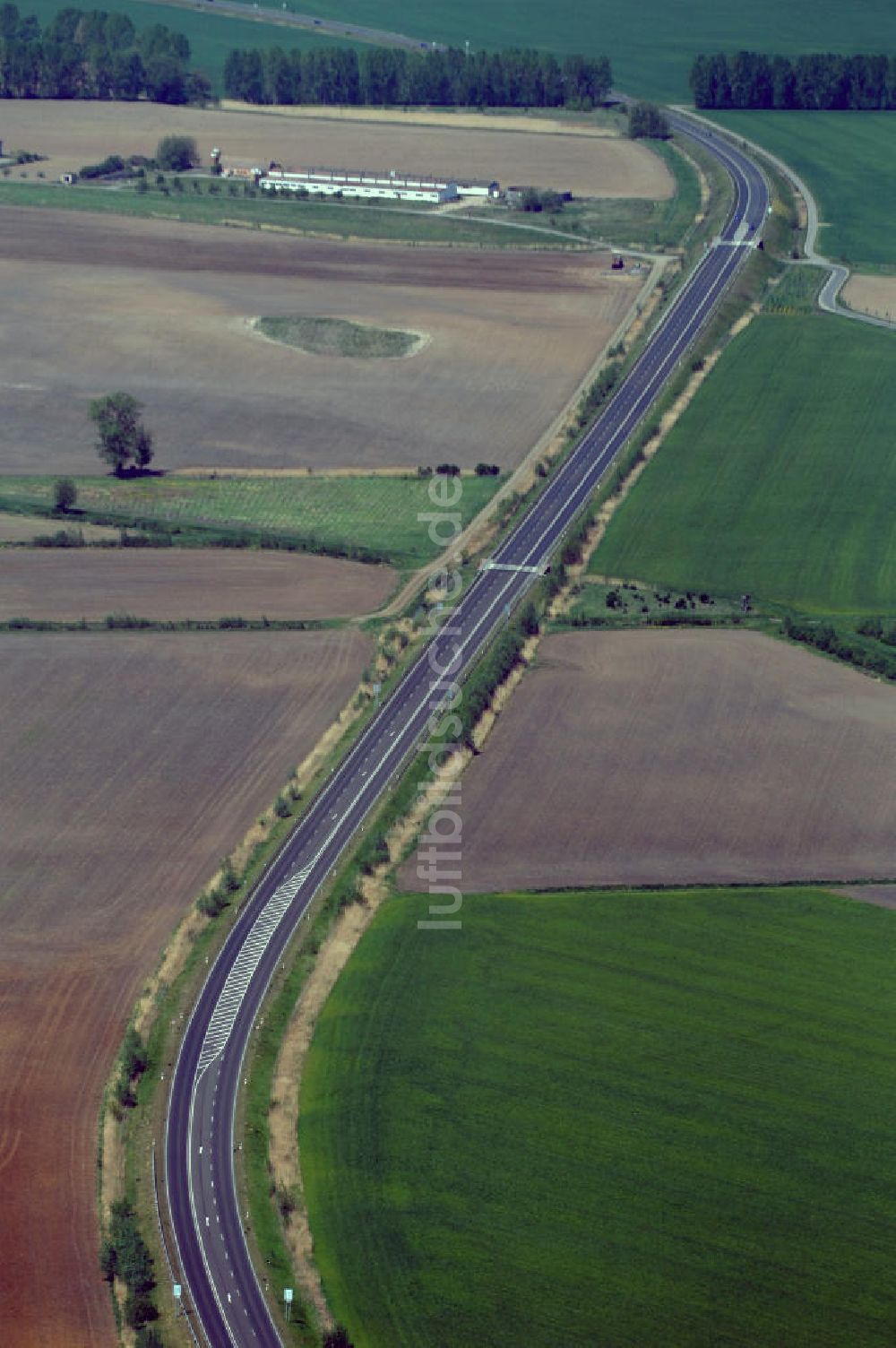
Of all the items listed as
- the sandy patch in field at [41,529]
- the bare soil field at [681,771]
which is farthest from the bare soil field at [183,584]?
the bare soil field at [681,771]

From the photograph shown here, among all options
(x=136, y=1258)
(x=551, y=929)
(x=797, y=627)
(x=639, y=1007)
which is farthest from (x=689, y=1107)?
(x=797, y=627)

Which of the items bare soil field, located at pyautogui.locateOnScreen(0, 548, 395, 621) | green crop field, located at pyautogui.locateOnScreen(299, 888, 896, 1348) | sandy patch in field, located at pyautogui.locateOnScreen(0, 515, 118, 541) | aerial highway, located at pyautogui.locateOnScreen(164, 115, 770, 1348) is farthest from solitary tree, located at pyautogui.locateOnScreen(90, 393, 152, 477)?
green crop field, located at pyautogui.locateOnScreen(299, 888, 896, 1348)

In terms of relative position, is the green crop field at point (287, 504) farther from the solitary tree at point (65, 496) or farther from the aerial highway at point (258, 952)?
the aerial highway at point (258, 952)

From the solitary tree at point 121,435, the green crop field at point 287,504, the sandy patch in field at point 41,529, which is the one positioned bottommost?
the sandy patch in field at point 41,529

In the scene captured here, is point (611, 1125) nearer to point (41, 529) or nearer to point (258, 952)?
point (258, 952)

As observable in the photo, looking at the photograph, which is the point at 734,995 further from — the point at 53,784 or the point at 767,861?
the point at 53,784

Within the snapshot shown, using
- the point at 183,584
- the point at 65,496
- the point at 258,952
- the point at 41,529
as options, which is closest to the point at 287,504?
the point at 65,496
